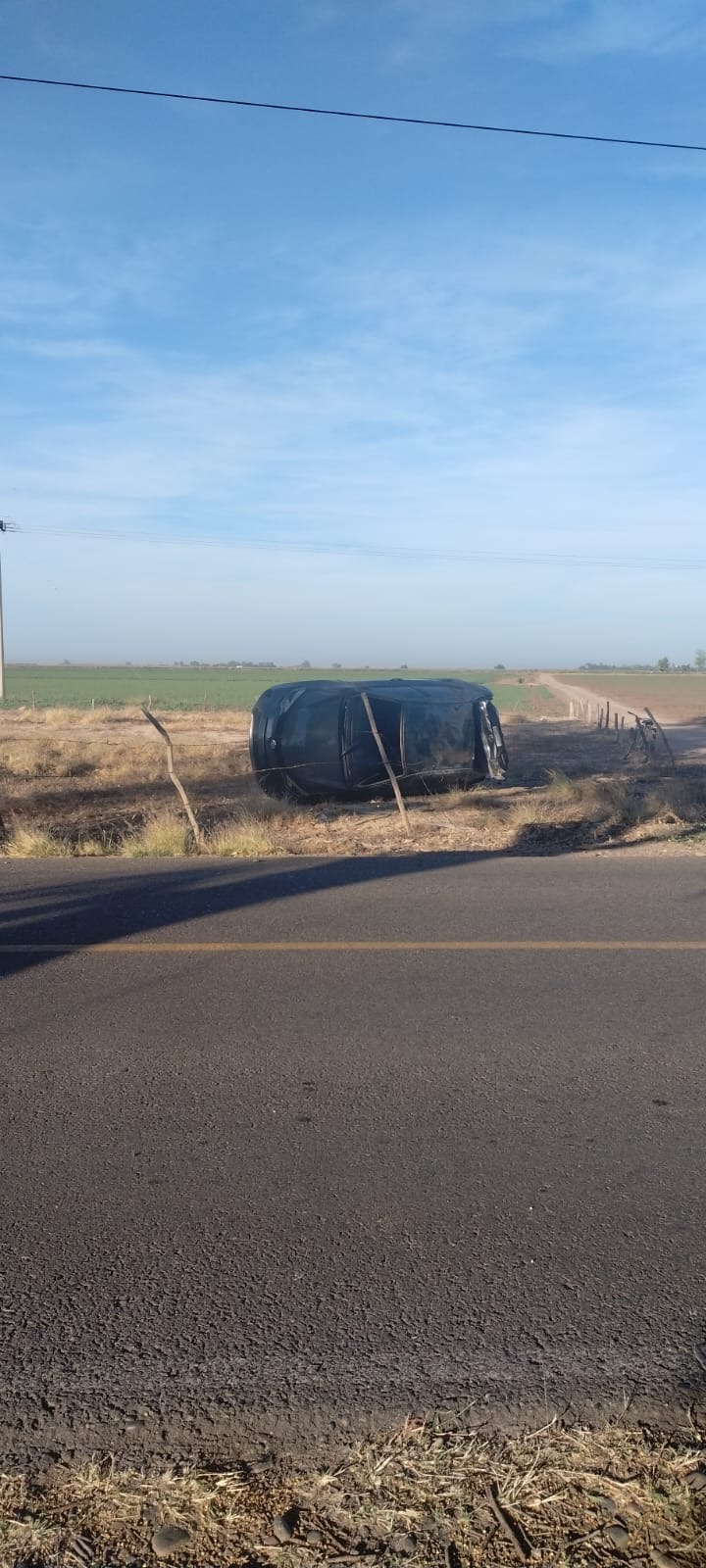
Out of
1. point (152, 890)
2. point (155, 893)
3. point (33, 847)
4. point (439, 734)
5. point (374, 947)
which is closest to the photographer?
point (374, 947)

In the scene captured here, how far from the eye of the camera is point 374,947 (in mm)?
7023

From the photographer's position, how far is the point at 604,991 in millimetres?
6016

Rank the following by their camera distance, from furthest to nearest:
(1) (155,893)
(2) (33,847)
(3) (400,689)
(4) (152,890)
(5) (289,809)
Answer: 1. (3) (400,689)
2. (5) (289,809)
3. (2) (33,847)
4. (4) (152,890)
5. (1) (155,893)

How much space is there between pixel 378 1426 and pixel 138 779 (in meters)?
20.4

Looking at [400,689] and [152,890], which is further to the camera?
[400,689]

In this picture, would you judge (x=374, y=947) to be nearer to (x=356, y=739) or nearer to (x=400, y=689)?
(x=356, y=739)

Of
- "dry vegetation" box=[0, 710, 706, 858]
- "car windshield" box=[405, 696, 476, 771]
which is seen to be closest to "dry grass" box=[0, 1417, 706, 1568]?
"dry vegetation" box=[0, 710, 706, 858]

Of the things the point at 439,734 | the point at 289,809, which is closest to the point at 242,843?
the point at 289,809

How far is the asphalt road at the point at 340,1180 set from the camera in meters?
2.81

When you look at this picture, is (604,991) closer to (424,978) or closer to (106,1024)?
(424,978)

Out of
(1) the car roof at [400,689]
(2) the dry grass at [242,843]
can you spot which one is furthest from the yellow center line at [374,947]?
(1) the car roof at [400,689]

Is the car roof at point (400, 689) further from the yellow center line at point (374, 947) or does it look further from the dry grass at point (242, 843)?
the yellow center line at point (374, 947)

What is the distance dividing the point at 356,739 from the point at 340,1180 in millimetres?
13917

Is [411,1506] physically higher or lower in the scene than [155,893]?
lower
